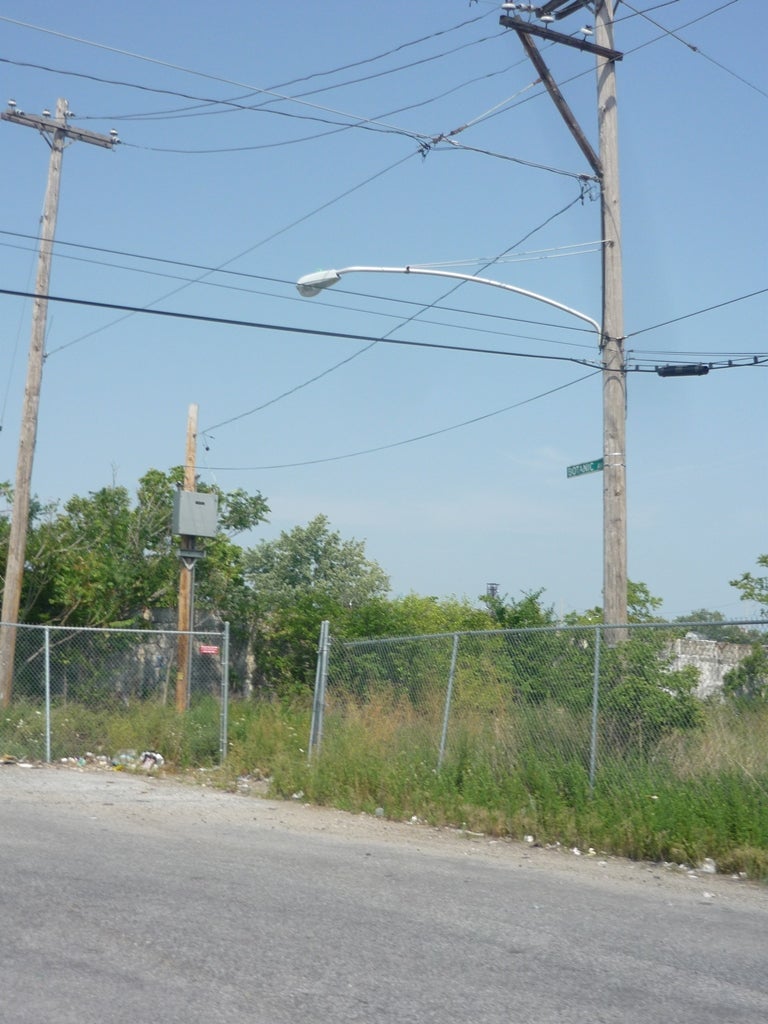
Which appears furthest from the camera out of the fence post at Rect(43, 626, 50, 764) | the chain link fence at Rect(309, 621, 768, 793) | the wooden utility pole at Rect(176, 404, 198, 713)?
the wooden utility pole at Rect(176, 404, 198, 713)

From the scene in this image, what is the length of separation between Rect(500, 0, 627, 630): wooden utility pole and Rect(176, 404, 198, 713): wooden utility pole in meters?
7.57

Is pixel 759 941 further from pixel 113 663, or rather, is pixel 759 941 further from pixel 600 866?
pixel 113 663

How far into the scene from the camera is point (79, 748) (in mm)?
16406

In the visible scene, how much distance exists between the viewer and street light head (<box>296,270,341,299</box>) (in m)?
14.1

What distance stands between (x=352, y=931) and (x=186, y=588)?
13.4 meters

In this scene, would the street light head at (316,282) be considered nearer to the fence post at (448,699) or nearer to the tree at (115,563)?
the fence post at (448,699)

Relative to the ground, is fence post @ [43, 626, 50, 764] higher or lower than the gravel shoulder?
higher

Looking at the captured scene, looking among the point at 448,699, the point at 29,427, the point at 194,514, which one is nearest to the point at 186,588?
the point at 194,514

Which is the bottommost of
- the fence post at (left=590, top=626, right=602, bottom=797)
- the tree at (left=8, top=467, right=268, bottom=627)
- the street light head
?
the fence post at (left=590, top=626, right=602, bottom=797)

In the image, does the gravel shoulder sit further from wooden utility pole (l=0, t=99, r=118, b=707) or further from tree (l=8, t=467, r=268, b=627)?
tree (l=8, t=467, r=268, b=627)

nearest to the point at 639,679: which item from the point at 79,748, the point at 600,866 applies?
the point at 600,866

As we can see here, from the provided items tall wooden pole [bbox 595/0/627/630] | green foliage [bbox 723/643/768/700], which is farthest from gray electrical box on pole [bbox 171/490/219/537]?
green foliage [bbox 723/643/768/700]

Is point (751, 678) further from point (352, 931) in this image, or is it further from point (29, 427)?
point (29, 427)

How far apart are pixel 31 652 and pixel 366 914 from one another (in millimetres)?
13564
